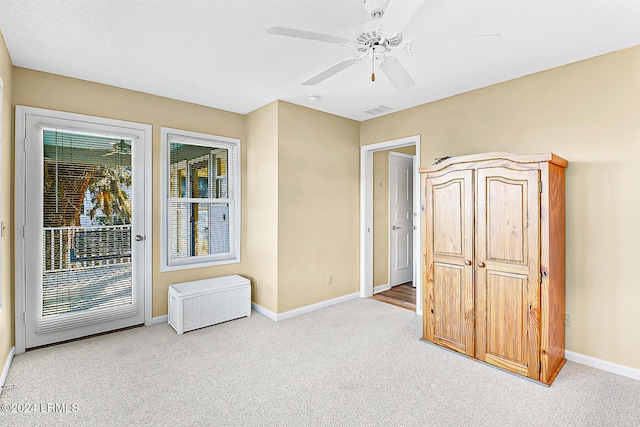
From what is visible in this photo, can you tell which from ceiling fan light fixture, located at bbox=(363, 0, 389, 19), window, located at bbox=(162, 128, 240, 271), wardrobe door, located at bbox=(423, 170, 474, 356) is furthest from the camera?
window, located at bbox=(162, 128, 240, 271)

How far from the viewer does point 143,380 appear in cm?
250

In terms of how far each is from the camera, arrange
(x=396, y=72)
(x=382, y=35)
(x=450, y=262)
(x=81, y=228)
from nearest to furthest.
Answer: (x=382, y=35) → (x=396, y=72) → (x=450, y=262) → (x=81, y=228)

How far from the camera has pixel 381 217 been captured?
16.4ft

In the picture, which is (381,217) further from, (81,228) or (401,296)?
(81,228)

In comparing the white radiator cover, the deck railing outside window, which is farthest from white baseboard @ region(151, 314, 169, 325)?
the deck railing outside window

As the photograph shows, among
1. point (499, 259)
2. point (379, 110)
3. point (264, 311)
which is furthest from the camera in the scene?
point (379, 110)

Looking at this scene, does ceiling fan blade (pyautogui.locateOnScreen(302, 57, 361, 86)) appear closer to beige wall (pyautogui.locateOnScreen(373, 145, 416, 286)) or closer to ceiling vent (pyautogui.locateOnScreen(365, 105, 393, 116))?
ceiling vent (pyautogui.locateOnScreen(365, 105, 393, 116))

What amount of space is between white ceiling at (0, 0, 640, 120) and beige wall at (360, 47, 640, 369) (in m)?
0.19

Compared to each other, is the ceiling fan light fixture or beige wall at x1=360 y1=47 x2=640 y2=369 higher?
the ceiling fan light fixture

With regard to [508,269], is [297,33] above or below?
above

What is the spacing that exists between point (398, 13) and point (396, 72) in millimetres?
595

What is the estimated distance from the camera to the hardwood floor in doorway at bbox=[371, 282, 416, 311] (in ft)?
14.4

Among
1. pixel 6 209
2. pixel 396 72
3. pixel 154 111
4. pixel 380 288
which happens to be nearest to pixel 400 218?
pixel 380 288

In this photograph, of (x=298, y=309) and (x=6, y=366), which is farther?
(x=298, y=309)
